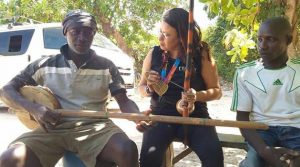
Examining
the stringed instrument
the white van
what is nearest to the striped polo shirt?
the stringed instrument

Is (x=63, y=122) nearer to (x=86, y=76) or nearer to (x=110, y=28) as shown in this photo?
(x=86, y=76)

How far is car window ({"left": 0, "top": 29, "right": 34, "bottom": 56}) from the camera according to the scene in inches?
340

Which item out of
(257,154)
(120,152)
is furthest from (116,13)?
(257,154)

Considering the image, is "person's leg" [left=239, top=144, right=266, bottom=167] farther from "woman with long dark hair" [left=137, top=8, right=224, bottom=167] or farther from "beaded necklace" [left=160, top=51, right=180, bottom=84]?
"beaded necklace" [left=160, top=51, right=180, bottom=84]

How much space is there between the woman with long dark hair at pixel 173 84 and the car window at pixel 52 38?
5.61 meters

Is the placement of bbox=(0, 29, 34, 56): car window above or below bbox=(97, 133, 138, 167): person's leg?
above

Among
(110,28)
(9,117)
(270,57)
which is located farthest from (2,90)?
(110,28)

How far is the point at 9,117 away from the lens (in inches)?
316

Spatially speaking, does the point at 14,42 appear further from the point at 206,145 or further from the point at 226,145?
the point at 206,145

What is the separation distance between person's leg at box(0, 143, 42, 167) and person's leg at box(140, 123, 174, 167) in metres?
0.73

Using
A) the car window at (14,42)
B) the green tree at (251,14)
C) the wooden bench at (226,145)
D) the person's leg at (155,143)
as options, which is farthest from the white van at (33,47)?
the person's leg at (155,143)

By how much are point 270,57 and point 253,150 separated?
2.03 ft

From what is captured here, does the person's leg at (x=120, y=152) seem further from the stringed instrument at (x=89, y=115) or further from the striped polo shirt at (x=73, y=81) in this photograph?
the striped polo shirt at (x=73, y=81)

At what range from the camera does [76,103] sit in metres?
2.92
